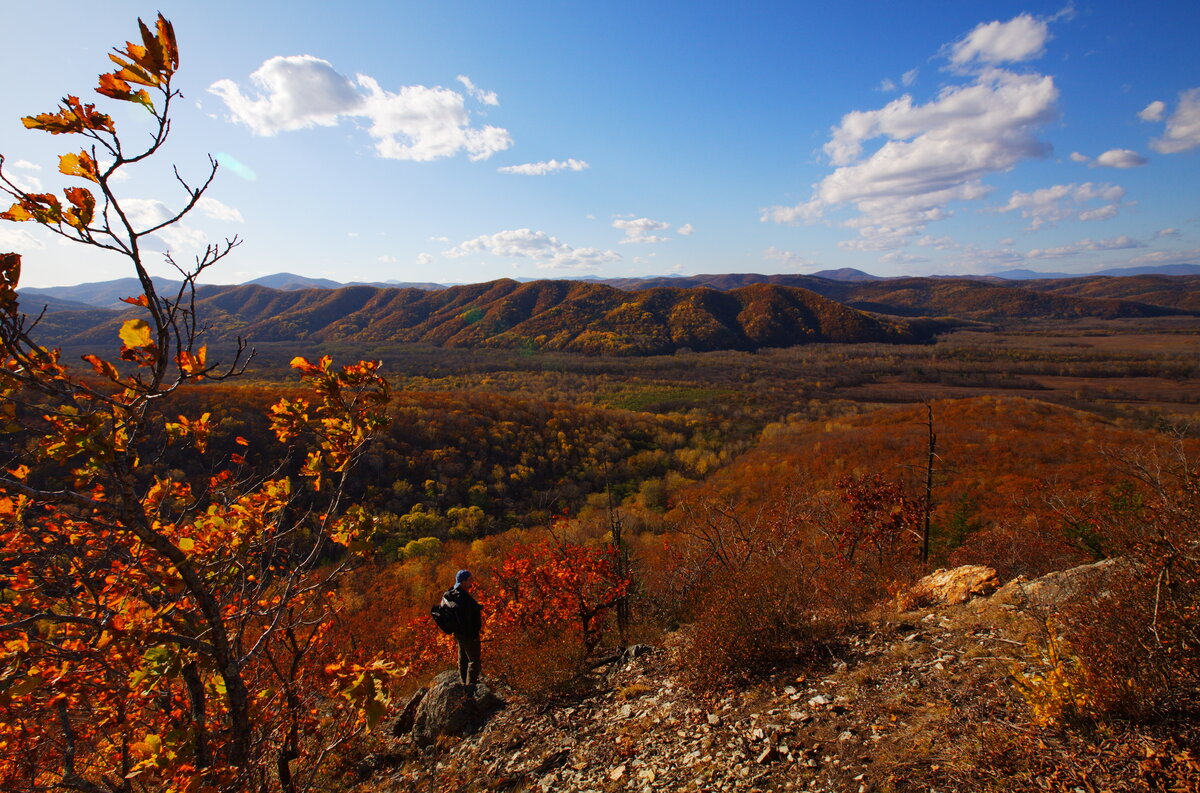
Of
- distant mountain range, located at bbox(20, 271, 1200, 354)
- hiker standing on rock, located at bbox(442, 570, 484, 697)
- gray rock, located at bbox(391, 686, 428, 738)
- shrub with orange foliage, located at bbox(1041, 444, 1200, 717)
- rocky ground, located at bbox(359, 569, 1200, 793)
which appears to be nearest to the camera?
shrub with orange foliage, located at bbox(1041, 444, 1200, 717)

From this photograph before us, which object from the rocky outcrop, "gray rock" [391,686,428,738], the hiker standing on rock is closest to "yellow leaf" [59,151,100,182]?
the hiker standing on rock

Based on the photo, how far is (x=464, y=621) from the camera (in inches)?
272

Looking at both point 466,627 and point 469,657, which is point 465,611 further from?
point 469,657

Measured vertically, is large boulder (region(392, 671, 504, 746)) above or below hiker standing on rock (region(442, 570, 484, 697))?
below

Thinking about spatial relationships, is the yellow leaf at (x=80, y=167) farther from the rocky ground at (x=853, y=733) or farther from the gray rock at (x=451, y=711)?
the gray rock at (x=451, y=711)

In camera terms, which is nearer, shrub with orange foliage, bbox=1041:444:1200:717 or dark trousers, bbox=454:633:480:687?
shrub with orange foliage, bbox=1041:444:1200:717

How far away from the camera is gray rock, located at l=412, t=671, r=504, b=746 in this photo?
22.6ft

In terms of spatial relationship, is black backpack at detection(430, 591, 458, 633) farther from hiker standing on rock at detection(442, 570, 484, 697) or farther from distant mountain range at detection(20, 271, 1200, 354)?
distant mountain range at detection(20, 271, 1200, 354)

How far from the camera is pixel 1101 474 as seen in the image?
75.2 feet

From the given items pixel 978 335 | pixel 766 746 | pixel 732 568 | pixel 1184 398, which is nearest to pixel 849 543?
pixel 732 568

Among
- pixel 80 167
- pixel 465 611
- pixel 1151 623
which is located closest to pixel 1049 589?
pixel 1151 623

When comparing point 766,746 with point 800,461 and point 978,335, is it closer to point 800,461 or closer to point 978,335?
point 800,461

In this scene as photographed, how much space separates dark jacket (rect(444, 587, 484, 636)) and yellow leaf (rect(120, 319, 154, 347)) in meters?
5.19

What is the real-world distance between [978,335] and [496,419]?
152 m
